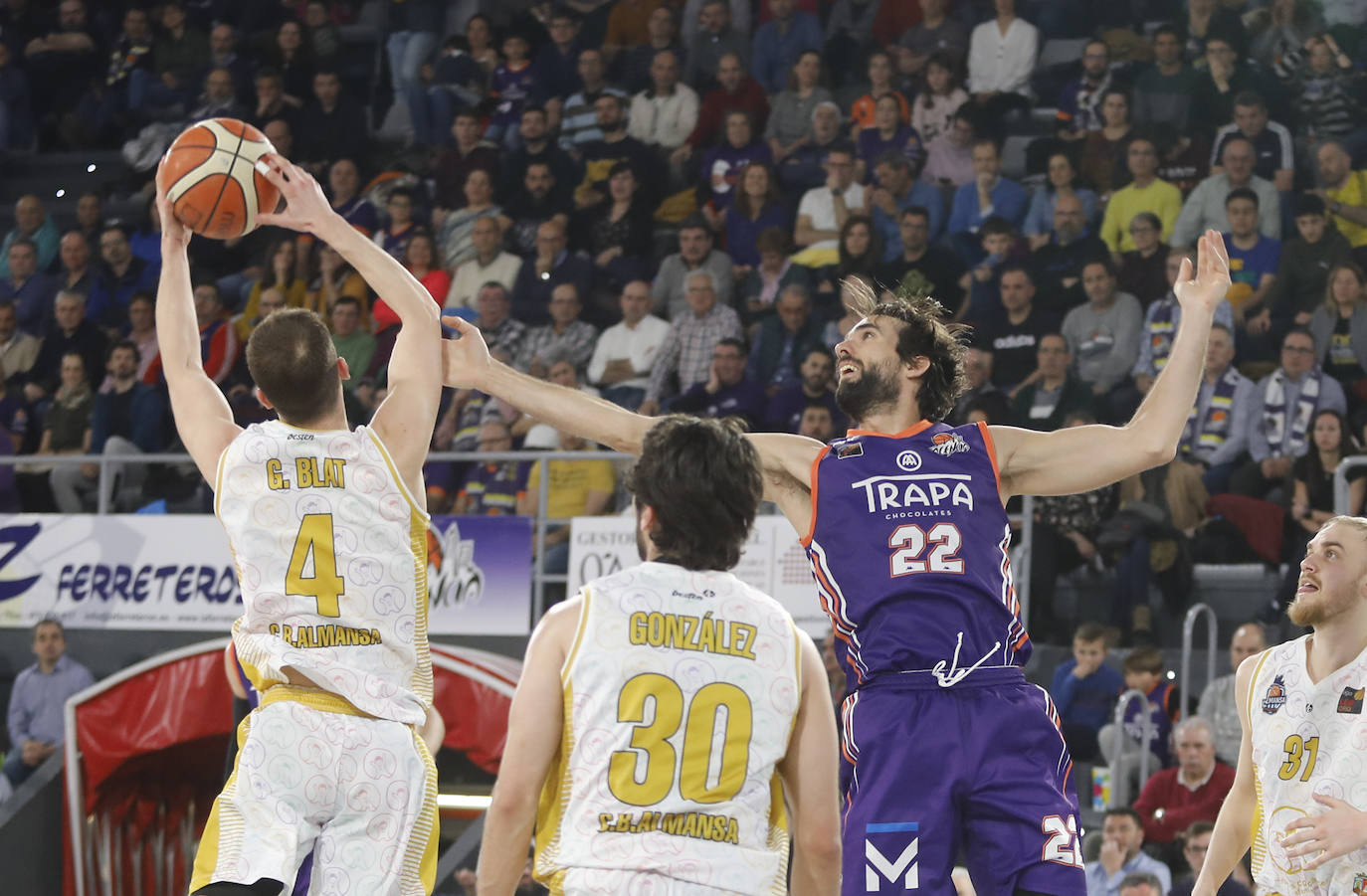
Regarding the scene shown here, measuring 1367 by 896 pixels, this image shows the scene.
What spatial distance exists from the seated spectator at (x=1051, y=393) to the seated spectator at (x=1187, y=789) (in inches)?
97.8

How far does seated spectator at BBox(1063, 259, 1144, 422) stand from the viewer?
1084 centimetres

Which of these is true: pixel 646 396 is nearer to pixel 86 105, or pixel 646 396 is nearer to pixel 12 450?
pixel 12 450

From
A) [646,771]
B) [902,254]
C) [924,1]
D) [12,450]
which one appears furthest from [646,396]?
[646,771]

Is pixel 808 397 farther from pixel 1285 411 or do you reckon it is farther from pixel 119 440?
pixel 119 440

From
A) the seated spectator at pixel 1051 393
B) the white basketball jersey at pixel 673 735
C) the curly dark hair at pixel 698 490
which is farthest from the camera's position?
the seated spectator at pixel 1051 393

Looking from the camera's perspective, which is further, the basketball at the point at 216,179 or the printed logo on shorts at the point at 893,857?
the basketball at the point at 216,179

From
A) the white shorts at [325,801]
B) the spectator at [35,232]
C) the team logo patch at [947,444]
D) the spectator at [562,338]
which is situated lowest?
the white shorts at [325,801]

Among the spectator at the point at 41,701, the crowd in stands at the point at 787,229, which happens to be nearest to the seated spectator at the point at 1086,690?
the crowd in stands at the point at 787,229

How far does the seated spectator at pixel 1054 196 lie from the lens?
11.9 m

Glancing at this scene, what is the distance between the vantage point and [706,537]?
3400 mm

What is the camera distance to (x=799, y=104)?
13.7 meters

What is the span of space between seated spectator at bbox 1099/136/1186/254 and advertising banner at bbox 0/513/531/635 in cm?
492

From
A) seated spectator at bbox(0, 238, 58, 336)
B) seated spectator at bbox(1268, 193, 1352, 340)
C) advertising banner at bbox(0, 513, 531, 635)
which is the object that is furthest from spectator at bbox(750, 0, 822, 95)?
seated spectator at bbox(0, 238, 58, 336)

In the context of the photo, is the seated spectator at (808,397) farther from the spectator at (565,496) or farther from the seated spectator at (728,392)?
the spectator at (565,496)
